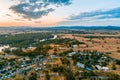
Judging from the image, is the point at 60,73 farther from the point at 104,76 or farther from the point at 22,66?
the point at 22,66

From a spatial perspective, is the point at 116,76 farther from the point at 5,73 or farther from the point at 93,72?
the point at 5,73

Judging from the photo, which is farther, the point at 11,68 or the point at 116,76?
the point at 11,68

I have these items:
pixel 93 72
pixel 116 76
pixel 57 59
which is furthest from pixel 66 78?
pixel 57 59

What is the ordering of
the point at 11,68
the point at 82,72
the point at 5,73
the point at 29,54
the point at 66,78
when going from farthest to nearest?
the point at 29,54
the point at 11,68
the point at 5,73
the point at 82,72
the point at 66,78

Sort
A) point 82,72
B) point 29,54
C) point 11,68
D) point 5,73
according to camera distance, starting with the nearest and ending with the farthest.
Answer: point 82,72 < point 5,73 < point 11,68 < point 29,54

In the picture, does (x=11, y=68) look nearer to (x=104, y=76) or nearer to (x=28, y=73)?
(x=28, y=73)

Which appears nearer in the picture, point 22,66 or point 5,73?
point 5,73

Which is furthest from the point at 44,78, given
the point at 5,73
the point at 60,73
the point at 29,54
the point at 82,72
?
the point at 29,54

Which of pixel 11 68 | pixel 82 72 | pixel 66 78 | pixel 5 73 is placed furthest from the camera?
pixel 11 68

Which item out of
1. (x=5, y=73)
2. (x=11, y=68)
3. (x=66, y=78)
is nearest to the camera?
(x=66, y=78)
